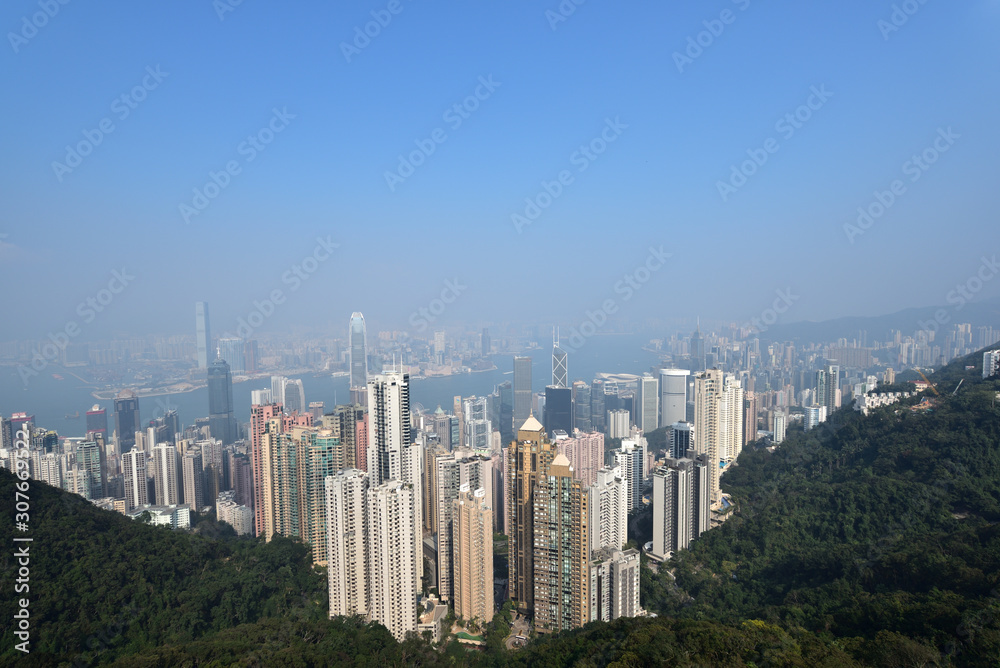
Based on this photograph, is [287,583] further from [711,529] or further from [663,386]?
[663,386]

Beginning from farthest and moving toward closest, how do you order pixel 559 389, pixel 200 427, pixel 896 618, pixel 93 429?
pixel 559 389 < pixel 200 427 < pixel 93 429 < pixel 896 618

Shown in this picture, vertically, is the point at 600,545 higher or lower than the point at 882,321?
lower

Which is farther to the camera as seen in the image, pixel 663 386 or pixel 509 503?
pixel 663 386

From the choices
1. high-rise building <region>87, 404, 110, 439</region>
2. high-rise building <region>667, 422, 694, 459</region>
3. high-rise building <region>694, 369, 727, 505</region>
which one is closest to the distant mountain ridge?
high-rise building <region>694, 369, 727, 505</region>

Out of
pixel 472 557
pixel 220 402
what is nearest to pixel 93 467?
pixel 220 402

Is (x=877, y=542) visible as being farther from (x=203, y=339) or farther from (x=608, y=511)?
(x=203, y=339)

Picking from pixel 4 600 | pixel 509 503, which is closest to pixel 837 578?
pixel 509 503

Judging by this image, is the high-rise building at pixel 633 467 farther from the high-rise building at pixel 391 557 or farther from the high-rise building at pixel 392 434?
the high-rise building at pixel 391 557
